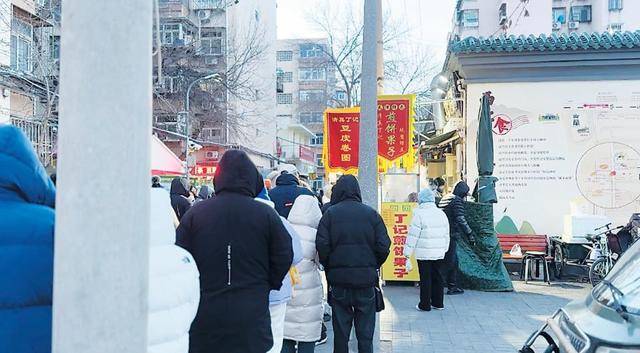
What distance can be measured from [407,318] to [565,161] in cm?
556

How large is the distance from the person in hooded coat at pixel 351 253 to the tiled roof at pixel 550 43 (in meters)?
7.03

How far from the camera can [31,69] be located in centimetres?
1783

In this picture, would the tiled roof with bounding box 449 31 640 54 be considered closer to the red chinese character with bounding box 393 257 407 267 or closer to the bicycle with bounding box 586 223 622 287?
the bicycle with bounding box 586 223 622 287

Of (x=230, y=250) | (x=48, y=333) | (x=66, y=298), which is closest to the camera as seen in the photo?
(x=66, y=298)

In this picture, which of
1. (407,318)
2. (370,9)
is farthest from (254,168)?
(407,318)

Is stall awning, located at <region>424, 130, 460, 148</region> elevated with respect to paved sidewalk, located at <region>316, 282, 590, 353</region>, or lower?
elevated

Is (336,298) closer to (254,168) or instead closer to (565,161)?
(254,168)

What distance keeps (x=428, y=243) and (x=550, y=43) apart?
5.80m

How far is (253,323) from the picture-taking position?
3.55 m

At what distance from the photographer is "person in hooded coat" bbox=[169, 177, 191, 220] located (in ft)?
25.9

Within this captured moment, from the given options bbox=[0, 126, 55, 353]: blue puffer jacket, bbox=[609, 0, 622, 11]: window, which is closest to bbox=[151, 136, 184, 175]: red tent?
bbox=[0, 126, 55, 353]: blue puffer jacket

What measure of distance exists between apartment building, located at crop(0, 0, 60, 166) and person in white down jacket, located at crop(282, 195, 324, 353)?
40.8 ft

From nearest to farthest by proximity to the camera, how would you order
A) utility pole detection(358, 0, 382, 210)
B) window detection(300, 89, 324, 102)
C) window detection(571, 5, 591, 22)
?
utility pole detection(358, 0, 382, 210), window detection(571, 5, 591, 22), window detection(300, 89, 324, 102)

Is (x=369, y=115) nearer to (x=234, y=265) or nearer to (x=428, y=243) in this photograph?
(x=428, y=243)
